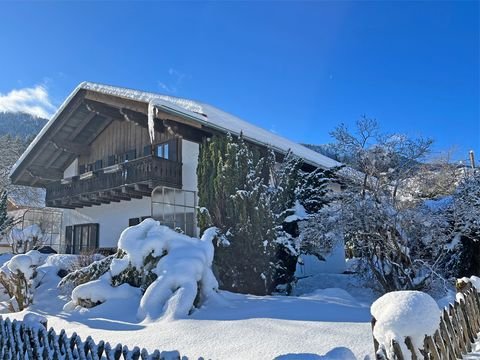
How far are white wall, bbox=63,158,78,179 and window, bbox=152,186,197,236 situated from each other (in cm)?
761

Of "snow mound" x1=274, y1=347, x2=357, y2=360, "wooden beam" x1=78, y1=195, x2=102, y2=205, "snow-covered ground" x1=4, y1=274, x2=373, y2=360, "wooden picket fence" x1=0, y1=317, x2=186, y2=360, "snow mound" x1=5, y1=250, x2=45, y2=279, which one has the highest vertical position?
"wooden beam" x1=78, y1=195, x2=102, y2=205

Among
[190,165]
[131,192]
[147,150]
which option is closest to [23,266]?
[131,192]

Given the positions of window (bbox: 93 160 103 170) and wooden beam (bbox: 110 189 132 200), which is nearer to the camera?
wooden beam (bbox: 110 189 132 200)

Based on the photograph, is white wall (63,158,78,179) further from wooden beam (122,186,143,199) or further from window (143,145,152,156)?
wooden beam (122,186,143,199)

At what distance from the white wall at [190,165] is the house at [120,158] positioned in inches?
1.4

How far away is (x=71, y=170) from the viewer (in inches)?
786

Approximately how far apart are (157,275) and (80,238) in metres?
12.6

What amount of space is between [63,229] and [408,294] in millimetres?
19974

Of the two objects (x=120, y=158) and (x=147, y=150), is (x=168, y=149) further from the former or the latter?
(x=120, y=158)

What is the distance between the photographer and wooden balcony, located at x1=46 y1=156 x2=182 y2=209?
13.1m

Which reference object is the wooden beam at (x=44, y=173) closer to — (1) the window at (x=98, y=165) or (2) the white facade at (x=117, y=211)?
(2) the white facade at (x=117, y=211)

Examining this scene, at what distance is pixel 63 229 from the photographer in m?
20.2

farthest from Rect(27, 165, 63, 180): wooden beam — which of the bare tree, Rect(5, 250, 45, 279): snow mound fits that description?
the bare tree

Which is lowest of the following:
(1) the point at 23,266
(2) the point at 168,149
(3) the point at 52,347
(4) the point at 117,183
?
(3) the point at 52,347
